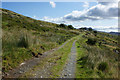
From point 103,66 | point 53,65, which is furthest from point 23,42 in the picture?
point 103,66

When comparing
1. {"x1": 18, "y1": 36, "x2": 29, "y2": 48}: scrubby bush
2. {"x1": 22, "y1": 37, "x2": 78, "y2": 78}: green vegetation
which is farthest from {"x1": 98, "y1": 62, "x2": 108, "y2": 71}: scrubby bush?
{"x1": 18, "y1": 36, "x2": 29, "y2": 48}: scrubby bush

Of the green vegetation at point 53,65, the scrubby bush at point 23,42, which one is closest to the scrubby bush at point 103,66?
the green vegetation at point 53,65

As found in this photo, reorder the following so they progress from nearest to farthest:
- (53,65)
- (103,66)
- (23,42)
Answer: (103,66) → (53,65) → (23,42)

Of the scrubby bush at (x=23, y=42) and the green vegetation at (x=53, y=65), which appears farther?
the scrubby bush at (x=23, y=42)

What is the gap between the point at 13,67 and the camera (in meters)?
5.29

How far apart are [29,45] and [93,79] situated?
6.00 meters

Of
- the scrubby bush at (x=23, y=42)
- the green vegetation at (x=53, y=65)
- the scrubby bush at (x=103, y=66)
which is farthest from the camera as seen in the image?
the scrubby bush at (x=23, y=42)

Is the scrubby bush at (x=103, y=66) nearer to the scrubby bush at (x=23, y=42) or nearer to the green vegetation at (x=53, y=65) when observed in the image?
the green vegetation at (x=53, y=65)

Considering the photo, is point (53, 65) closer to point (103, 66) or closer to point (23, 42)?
point (103, 66)

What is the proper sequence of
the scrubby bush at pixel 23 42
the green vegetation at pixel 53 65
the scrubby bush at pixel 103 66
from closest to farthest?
the green vegetation at pixel 53 65, the scrubby bush at pixel 103 66, the scrubby bush at pixel 23 42

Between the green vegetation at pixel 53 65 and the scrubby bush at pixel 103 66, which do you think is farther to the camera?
the scrubby bush at pixel 103 66

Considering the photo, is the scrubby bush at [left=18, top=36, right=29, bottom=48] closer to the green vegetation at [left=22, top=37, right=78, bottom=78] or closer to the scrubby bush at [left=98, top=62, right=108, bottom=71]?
the green vegetation at [left=22, top=37, right=78, bottom=78]

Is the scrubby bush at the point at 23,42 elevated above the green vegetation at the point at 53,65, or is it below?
above

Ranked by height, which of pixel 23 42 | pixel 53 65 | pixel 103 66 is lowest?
pixel 53 65
